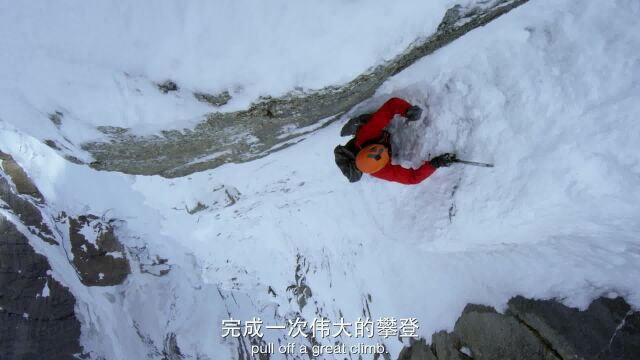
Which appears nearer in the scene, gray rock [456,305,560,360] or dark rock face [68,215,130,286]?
gray rock [456,305,560,360]

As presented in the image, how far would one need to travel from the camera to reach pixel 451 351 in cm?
500

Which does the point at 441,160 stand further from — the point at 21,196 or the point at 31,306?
the point at 31,306

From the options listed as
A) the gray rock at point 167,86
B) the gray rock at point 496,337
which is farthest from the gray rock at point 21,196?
the gray rock at point 496,337

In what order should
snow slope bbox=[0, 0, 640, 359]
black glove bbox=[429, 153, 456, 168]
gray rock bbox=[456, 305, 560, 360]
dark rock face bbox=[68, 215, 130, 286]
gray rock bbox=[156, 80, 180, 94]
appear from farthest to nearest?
dark rock face bbox=[68, 215, 130, 286]
gray rock bbox=[456, 305, 560, 360]
black glove bbox=[429, 153, 456, 168]
gray rock bbox=[156, 80, 180, 94]
snow slope bbox=[0, 0, 640, 359]

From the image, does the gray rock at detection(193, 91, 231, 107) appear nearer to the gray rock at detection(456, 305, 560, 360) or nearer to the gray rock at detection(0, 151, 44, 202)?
the gray rock at detection(456, 305, 560, 360)

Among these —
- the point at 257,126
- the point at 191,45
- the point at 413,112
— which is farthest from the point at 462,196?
the point at 191,45

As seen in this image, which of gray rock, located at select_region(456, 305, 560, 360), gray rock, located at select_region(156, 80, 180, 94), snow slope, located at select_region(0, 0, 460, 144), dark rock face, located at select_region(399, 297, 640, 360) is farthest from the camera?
gray rock, located at select_region(456, 305, 560, 360)

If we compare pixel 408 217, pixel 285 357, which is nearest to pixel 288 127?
pixel 408 217

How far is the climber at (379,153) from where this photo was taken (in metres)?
3.66

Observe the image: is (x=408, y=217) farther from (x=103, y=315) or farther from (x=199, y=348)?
(x=103, y=315)

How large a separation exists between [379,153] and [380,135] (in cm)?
43

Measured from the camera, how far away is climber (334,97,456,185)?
366 centimetres

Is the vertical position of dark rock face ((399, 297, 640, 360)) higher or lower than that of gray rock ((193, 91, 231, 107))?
lower

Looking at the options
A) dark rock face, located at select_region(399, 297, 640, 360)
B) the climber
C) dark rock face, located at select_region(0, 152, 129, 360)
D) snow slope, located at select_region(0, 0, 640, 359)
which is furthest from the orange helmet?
A: dark rock face, located at select_region(0, 152, 129, 360)
